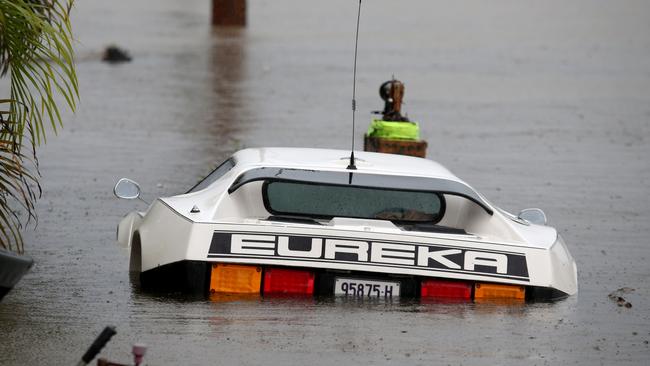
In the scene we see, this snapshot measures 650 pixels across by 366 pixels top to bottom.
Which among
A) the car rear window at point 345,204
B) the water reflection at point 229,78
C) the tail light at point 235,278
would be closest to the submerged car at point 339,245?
the tail light at point 235,278

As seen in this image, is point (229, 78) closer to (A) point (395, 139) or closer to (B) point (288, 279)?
(A) point (395, 139)

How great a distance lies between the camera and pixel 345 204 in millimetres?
10094

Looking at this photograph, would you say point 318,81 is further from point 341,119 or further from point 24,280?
point 24,280

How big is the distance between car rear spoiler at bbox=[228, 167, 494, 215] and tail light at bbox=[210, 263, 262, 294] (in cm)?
60

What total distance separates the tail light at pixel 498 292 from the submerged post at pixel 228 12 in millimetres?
29657

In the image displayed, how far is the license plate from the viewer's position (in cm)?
898

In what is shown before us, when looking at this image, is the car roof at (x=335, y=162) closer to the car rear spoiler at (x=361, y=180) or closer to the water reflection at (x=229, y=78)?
the car rear spoiler at (x=361, y=180)

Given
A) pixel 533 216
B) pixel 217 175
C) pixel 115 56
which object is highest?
pixel 115 56

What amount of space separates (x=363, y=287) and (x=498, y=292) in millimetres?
835

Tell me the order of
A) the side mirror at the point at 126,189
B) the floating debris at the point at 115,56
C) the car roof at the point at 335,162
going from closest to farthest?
the car roof at the point at 335,162 < the side mirror at the point at 126,189 < the floating debris at the point at 115,56

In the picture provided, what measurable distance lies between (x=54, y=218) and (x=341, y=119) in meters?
9.10

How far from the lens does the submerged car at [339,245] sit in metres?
8.78

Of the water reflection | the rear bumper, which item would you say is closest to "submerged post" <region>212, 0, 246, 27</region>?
the water reflection

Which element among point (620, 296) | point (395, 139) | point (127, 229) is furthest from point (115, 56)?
point (620, 296)
